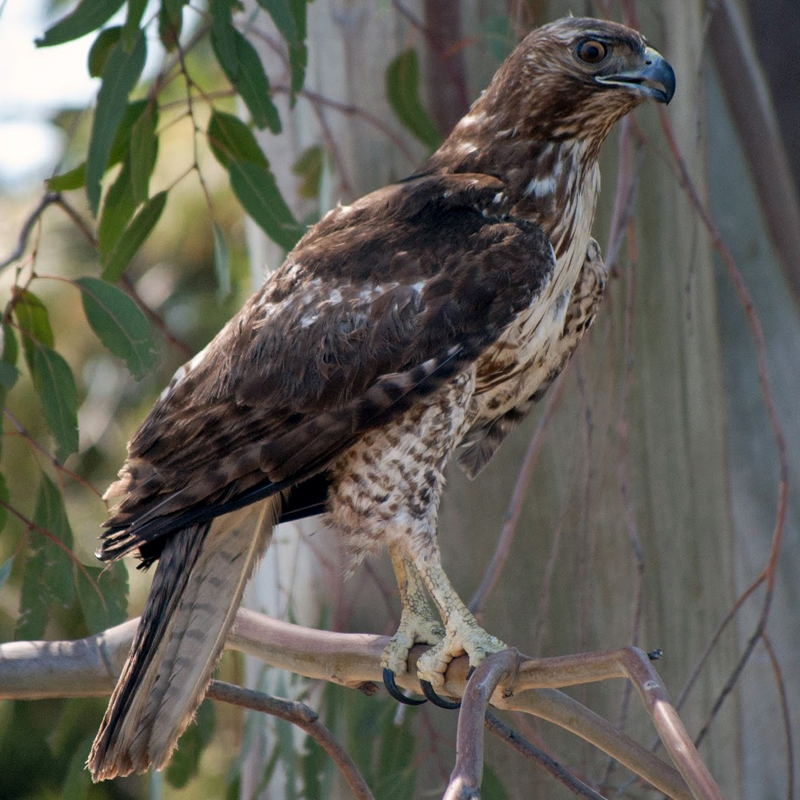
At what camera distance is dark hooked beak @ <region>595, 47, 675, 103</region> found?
167 centimetres

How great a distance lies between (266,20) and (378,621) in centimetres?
145

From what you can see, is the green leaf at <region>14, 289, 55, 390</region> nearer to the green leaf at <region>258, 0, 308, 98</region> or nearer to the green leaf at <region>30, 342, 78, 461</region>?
the green leaf at <region>30, 342, 78, 461</region>

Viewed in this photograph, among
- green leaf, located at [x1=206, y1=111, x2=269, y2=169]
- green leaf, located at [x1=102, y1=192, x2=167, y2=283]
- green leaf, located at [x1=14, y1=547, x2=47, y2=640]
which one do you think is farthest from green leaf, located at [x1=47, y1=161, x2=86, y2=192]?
green leaf, located at [x1=14, y1=547, x2=47, y2=640]

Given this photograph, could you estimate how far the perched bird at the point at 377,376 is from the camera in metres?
1.59

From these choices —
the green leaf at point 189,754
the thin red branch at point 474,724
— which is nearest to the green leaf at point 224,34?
the thin red branch at point 474,724

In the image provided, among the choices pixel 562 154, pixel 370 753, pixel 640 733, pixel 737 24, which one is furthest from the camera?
pixel 737 24

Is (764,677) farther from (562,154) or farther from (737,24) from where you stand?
(562,154)

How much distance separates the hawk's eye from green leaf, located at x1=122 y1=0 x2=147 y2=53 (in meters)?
0.69

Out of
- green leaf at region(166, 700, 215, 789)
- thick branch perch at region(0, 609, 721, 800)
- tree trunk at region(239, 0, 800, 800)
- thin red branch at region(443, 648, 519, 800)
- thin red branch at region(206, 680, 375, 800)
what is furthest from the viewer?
tree trunk at region(239, 0, 800, 800)

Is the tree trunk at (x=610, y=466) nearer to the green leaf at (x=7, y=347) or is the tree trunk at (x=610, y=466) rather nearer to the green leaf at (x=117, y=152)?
the green leaf at (x=117, y=152)

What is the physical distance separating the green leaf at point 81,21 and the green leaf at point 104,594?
84 cm

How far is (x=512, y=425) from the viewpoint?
2.03 meters

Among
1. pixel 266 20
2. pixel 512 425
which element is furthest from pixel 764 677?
pixel 266 20

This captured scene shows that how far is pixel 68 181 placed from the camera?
2031 mm
